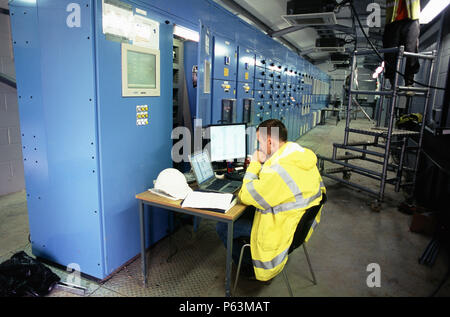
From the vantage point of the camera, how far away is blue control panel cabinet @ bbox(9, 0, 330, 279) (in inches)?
77.0

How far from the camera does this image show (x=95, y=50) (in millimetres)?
1895

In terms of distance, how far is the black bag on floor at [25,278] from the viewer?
6.31 feet

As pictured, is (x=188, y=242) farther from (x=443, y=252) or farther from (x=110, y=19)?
(x=443, y=252)

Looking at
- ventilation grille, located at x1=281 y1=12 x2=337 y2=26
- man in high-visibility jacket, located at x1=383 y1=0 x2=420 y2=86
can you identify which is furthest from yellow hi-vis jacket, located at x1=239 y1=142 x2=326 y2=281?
ventilation grille, located at x1=281 y1=12 x2=337 y2=26

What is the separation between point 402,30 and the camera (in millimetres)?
3607

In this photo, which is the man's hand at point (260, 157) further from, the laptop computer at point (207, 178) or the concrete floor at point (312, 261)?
the concrete floor at point (312, 261)

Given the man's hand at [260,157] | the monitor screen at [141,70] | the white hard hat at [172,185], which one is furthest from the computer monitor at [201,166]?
the monitor screen at [141,70]

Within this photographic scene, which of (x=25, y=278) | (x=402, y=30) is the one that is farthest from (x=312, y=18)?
(x=25, y=278)

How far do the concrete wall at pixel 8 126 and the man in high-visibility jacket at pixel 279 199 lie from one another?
333cm

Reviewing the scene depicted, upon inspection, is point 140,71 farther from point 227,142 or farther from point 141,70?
point 227,142

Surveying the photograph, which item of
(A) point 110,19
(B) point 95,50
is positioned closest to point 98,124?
(B) point 95,50

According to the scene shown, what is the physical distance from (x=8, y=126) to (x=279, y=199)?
11.8 ft

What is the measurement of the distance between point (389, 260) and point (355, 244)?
1.15ft
